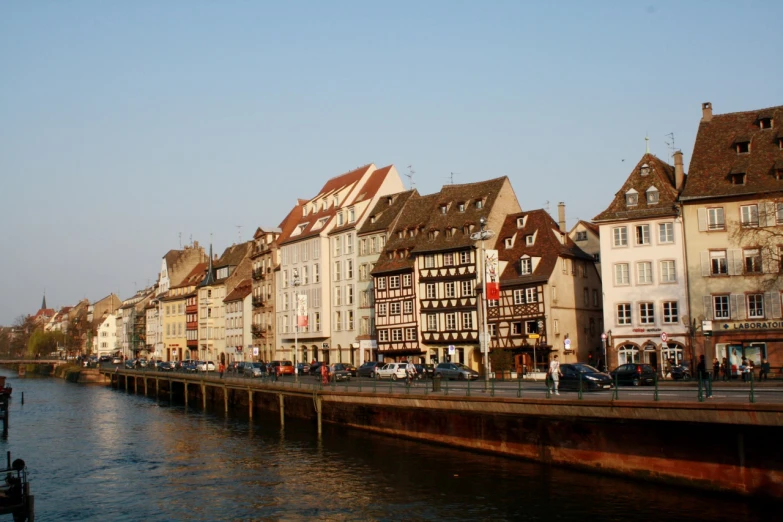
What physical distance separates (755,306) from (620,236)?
10677 mm

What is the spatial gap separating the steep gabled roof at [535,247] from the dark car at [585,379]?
24.3 meters

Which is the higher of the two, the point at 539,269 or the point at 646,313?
the point at 539,269

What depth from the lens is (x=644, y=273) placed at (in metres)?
58.8

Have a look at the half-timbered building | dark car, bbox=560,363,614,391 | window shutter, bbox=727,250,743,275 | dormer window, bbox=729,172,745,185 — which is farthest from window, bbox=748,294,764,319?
dark car, bbox=560,363,614,391

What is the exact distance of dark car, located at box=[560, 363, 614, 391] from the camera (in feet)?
120

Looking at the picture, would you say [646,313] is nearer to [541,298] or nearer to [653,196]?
[541,298]

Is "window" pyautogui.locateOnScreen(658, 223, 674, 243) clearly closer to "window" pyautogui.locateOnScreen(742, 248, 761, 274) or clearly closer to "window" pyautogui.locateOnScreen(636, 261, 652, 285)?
"window" pyautogui.locateOnScreen(636, 261, 652, 285)

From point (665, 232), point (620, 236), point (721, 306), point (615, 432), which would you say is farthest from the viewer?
point (620, 236)

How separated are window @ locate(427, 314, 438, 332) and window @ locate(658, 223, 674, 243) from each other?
67.8 ft

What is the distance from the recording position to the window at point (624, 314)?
59.3m

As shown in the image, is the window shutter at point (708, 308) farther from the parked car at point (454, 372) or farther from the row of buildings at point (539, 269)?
the parked car at point (454, 372)

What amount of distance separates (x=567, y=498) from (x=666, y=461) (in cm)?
377

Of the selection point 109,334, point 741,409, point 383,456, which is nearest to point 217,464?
point 383,456

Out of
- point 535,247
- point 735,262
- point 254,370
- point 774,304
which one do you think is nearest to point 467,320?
point 535,247
